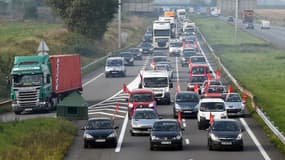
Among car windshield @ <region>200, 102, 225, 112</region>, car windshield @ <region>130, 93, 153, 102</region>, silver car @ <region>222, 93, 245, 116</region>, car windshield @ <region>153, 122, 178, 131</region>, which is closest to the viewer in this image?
car windshield @ <region>153, 122, 178, 131</region>

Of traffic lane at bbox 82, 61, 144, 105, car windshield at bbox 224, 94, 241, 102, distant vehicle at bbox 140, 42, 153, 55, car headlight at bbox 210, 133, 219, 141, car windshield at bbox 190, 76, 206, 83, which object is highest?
car headlight at bbox 210, 133, 219, 141

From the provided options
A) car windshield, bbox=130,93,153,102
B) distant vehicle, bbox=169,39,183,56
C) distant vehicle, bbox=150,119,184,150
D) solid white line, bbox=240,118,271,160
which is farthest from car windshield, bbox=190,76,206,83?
distant vehicle, bbox=169,39,183,56

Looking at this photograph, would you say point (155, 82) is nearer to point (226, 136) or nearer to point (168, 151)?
point (168, 151)

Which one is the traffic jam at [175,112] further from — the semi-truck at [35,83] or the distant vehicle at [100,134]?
the semi-truck at [35,83]

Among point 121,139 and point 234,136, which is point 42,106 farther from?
point 234,136

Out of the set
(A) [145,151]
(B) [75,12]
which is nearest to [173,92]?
(A) [145,151]

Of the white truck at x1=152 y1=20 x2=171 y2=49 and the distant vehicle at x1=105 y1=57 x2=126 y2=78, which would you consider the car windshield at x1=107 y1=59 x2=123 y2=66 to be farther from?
the white truck at x1=152 y1=20 x2=171 y2=49

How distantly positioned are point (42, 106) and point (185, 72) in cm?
3829

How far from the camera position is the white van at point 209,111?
45438 millimetres

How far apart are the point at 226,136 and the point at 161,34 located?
93.9m

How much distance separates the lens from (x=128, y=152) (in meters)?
37.1

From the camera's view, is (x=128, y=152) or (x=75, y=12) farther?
(x=75, y=12)

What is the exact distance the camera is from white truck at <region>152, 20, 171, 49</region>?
426 ft

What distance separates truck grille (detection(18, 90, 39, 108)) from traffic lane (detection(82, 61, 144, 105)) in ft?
25.0
